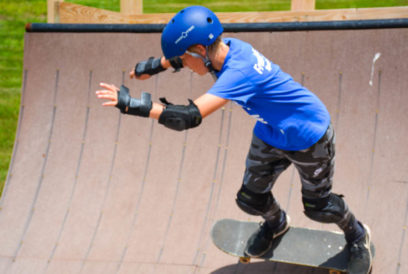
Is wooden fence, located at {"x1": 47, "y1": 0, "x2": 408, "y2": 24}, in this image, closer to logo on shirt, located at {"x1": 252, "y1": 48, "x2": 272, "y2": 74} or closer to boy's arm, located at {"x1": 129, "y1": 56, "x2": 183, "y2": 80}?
boy's arm, located at {"x1": 129, "y1": 56, "x2": 183, "y2": 80}

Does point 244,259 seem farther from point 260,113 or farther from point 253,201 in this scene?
point 260,113

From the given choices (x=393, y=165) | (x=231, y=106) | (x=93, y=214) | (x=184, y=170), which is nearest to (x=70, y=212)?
(x=93, y=214)

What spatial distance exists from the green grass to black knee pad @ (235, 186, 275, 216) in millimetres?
4780

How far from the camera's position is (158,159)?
5.34 metres

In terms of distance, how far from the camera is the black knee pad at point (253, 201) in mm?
3840

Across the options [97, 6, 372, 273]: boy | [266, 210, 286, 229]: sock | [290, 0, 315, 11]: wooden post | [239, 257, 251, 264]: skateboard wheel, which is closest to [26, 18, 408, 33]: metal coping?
[290, 0, 315, 11]: wooden post

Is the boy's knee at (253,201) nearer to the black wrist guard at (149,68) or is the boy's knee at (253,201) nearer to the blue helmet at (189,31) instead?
the black wrist guard at (149,68)

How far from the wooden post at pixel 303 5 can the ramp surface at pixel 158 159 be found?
0.86 m

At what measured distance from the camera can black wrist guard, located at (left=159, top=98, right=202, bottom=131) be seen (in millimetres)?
2984

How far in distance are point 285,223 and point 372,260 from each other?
27.9 inches

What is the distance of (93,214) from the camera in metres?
5.04

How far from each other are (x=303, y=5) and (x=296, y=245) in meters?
3.03

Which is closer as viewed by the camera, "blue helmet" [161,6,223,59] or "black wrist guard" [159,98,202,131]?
"black wrist guard" [159,98,202,131]

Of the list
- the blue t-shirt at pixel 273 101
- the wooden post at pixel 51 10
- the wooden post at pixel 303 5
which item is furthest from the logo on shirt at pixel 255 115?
the wooden post at pixel 51 10
